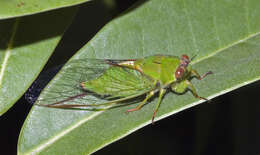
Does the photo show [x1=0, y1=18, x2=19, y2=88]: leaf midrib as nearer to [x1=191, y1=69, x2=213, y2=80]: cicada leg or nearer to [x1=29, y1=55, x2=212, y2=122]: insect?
[x1=29, y1=55, x2=212, y2=122]: insect

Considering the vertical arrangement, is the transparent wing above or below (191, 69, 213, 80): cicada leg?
above

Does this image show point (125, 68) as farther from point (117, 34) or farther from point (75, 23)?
point (75, 23)

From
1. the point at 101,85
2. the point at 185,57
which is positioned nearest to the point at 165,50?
the point at 185,57

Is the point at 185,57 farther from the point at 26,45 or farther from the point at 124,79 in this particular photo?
the point at 26,45

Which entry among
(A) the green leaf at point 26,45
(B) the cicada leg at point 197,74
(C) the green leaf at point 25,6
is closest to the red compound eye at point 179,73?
(B) the cicada leg at point 197,74

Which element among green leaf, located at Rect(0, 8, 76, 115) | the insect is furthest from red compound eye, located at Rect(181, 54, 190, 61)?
green leaf, located at Rect(0, 8, 76, 115)

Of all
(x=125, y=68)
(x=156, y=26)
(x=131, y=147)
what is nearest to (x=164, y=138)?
(x=131, y=147)
